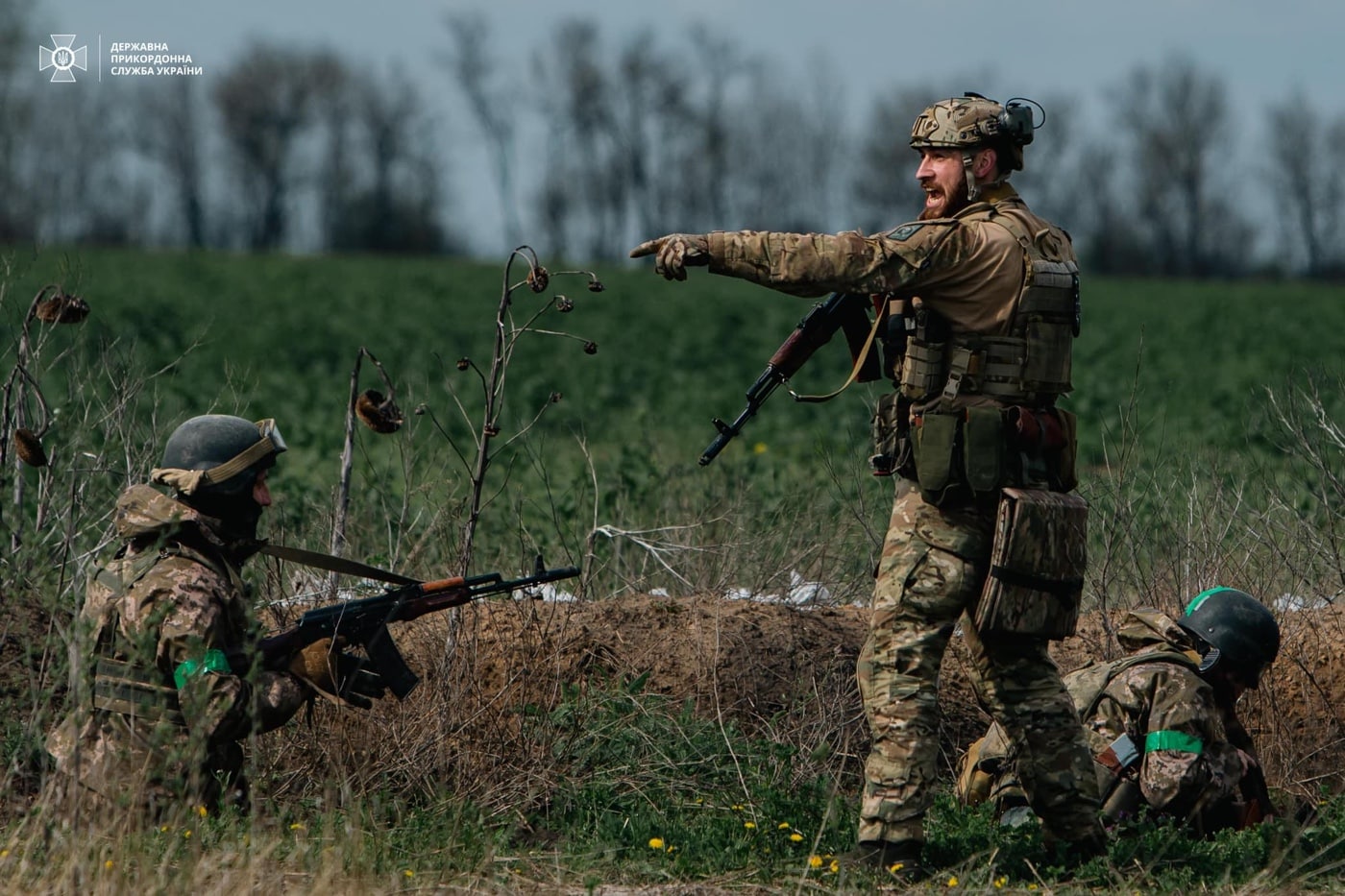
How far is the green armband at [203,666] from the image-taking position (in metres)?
4.92

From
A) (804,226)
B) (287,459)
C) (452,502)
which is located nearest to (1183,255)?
(804,226)

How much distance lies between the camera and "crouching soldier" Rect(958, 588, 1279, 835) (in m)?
5.63

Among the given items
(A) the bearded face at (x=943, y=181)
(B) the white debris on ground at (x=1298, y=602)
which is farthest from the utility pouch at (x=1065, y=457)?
(B) the white debris on ground at (x=1298, y=602)

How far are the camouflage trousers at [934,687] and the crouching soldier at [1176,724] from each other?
1.69 ft

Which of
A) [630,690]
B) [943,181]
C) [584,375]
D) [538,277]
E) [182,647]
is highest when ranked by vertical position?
[943,181]

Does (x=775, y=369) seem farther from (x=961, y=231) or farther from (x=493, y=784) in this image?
(x=493, y=784)

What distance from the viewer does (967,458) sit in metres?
5.02

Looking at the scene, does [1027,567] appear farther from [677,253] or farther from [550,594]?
[550,594]

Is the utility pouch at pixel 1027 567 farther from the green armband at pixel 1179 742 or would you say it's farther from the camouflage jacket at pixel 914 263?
the green armband at pixel 1179 742

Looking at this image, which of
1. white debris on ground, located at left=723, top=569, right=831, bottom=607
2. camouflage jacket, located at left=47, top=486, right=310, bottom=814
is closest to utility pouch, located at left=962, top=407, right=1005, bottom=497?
camouflage jacket, located at left=47, top=486, right=310, bottom=814

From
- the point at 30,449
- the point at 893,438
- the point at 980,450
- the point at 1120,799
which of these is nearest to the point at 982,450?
the point at 980,450

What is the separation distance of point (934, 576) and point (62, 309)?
3.89 metres

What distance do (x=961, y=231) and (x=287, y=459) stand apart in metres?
11.3

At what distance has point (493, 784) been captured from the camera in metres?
5.89
